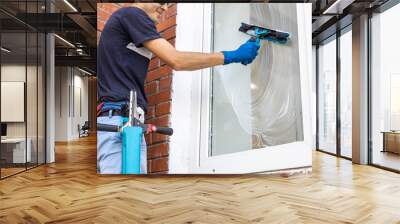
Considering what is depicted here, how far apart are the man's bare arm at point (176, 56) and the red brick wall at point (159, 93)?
74cm

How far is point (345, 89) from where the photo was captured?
6965 mm

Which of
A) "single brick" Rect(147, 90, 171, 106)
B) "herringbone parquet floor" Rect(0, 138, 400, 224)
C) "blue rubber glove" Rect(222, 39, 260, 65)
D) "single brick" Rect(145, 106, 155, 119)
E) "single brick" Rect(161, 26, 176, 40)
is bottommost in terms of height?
"herringbone parquet floor" Rect(0, 138, 400, 224)

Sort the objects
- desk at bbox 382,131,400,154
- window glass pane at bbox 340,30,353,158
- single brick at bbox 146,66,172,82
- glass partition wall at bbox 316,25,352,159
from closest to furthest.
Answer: single brick at bbox 146,66,172,82 < desk at bbox 382,131,400,154 < window glass pane at bbox 340,30,353,158 < glass partition wall at bbox 316,25,352,159

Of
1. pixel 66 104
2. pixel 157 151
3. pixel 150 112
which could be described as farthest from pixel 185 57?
pixel 66 104

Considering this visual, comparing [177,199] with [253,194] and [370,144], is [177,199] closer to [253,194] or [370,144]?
[253,194]

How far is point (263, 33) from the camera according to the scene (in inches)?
177

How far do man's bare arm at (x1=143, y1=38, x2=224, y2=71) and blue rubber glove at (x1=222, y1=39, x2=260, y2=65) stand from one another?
1.32ft

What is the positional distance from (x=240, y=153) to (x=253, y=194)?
0.89 m

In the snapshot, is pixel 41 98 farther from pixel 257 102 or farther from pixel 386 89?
pixel 386 89

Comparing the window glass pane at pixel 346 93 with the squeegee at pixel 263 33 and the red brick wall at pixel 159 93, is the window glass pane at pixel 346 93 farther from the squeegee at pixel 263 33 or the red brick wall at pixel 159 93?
the red brick wall at pixel 159 93

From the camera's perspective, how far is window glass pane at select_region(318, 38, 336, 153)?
7.53 meters

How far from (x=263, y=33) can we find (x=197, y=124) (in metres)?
1.34

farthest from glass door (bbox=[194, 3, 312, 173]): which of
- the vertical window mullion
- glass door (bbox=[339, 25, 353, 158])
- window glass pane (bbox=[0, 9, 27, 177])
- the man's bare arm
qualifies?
the vertical window mullion

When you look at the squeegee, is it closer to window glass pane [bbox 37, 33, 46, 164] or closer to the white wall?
window glass pane [bbox 37, 33, 46, 164]
